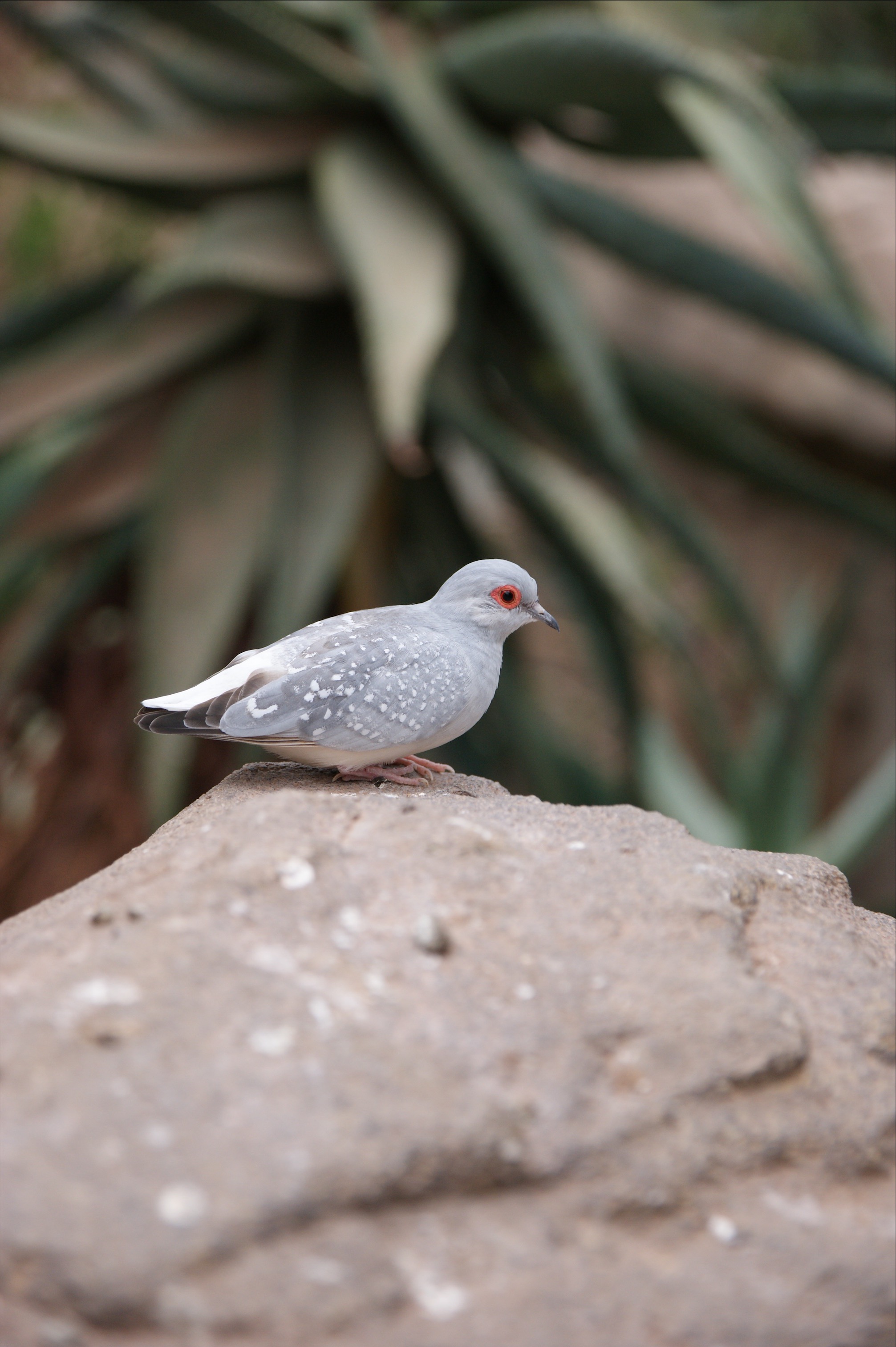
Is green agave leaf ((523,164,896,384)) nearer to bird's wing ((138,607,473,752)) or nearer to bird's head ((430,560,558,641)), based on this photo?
bird's head ((430,560,558,641))

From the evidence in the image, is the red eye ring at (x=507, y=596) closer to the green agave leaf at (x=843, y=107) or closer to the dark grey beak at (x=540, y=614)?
the dark grey beak at (x=540, y=614)

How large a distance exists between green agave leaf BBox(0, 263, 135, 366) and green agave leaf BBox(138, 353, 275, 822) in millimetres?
864

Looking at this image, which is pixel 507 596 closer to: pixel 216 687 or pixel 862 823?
pixel 216 687

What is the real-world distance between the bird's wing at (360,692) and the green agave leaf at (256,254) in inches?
84.8

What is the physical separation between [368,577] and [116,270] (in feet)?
5.96

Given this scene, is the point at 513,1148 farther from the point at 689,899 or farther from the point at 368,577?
the point at 368,577

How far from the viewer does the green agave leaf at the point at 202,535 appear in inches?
172

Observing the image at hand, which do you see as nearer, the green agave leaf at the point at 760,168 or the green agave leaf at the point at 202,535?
the green agave leaf at the point at 760,168

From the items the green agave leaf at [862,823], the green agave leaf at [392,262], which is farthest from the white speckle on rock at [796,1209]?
the green agave leaf at [862,823]

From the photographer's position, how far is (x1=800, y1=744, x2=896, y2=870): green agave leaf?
580 centimetres

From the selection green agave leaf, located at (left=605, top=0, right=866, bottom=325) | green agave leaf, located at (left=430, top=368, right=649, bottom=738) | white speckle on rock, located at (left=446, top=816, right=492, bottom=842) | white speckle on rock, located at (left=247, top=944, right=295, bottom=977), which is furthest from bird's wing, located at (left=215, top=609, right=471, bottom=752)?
green agave leaf, located at (left=605, top=0, right=866, bottom=325)

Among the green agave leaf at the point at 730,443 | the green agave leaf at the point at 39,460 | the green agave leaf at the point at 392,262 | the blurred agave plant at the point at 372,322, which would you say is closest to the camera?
the green agave leaf at the point at 392,262

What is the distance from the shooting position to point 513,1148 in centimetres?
177

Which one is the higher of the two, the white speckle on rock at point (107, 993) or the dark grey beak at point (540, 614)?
the dark grey beak at point (540, 614)
